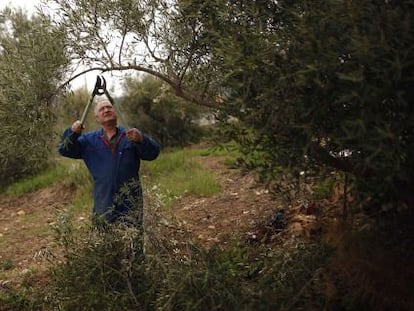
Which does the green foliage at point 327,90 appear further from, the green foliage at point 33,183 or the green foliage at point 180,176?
the green foliage at point 33,183

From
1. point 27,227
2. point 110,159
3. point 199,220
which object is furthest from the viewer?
point 27,227

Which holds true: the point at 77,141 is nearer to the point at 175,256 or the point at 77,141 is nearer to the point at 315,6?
the point at 175,256

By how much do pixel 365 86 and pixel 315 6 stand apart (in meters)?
0.64

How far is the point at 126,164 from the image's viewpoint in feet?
18.6

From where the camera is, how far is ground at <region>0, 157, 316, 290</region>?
22.8 feet

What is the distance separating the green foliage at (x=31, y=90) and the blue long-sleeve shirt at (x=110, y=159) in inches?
12.4

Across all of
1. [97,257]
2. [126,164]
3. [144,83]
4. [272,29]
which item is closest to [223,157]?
[144,83]

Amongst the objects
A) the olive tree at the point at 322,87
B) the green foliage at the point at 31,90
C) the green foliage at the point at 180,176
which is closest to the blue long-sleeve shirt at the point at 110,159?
the green foliage at the point at 31,90

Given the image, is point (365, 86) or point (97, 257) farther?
point (97, 257)

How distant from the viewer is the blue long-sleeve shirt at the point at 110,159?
555 cm

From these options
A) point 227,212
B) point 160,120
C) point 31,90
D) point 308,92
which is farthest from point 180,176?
point 308,92

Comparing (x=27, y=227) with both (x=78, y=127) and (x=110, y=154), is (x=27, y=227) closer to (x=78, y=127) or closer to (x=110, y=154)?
(x=110, y=154)

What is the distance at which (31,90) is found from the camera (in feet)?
16.8

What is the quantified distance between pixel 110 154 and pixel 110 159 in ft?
0.16
